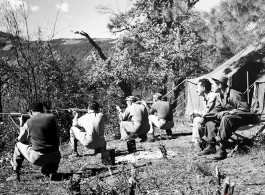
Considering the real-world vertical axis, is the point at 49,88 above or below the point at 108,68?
below

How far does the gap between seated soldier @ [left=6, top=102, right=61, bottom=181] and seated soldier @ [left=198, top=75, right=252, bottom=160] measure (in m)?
2.42

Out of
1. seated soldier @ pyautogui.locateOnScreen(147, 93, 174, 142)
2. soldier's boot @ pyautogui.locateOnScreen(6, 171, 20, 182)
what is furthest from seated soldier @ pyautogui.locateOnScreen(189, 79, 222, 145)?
soldier's boot @ pyautogui.locateOnScreen(6, 171, 20, 182)

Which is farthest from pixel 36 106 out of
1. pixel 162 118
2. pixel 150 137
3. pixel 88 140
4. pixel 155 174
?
pixel 162 118

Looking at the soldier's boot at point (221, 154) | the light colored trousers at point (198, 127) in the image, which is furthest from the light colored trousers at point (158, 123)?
the soldier's boot at point (221, 154)

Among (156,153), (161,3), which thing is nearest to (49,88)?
(156,153)

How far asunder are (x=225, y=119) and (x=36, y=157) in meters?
2.95

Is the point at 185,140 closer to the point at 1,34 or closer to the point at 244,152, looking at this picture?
the point at 244,152

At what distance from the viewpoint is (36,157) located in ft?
14.8

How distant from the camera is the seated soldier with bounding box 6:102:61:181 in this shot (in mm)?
4500

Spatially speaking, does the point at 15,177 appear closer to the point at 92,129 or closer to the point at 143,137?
the point at 92,129

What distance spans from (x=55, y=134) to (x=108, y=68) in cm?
1496

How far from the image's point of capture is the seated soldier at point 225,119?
4.90m

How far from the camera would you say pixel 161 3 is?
18688mm

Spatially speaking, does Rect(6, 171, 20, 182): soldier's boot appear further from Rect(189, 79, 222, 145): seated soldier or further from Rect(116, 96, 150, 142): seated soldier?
Rect(189, 79, 222, 145): seated soldier
